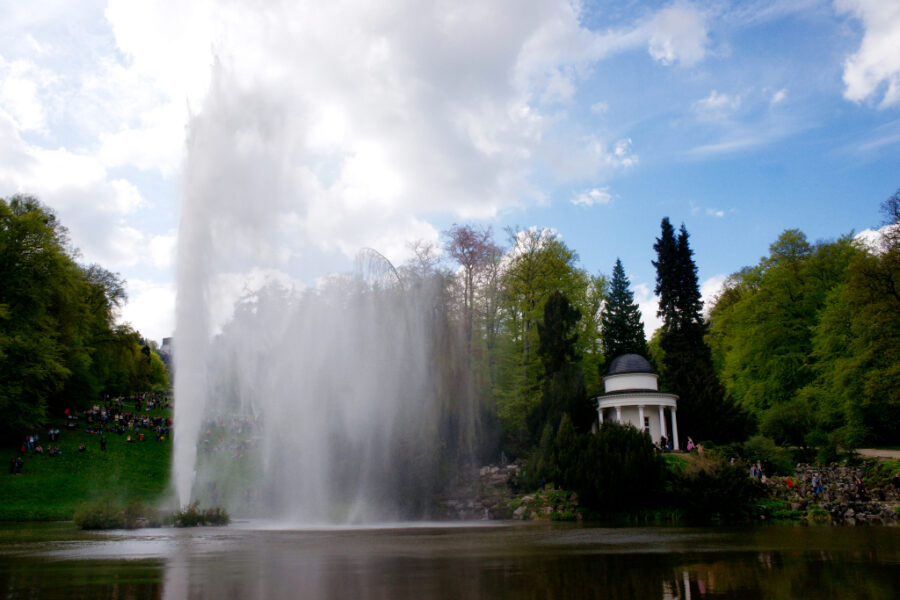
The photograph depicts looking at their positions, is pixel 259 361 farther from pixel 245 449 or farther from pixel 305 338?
pixel 245 449

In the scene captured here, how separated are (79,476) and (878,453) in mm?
46472

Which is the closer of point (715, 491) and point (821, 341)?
point (715, 491)

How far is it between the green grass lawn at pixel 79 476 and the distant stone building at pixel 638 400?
92.7 feet

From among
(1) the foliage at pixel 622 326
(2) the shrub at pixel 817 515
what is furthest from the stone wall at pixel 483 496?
(1) the foliage at pixel 622 326

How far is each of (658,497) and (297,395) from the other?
16.5 m

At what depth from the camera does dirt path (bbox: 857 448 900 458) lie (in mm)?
37097

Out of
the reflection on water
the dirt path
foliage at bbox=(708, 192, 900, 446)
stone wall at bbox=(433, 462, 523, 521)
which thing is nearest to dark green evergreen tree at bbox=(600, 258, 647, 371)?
foliage at bbox=(708, 192, 900, 446)

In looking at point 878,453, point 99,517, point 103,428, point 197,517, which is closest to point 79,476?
point 103,428

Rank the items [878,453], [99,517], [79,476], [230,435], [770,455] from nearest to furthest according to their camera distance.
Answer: [99,517]
[770,455]
[79,476]
[878,453]
[230,435]

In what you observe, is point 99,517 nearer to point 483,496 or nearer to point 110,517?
point 110,517

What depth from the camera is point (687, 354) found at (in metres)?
54.9

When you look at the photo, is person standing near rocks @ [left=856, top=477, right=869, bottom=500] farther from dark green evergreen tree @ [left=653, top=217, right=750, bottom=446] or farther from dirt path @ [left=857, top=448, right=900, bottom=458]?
dark green evergreen tree @ [left=653, top=217, right=750, bottom=446]

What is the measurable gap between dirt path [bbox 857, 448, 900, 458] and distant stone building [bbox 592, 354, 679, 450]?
424 inches

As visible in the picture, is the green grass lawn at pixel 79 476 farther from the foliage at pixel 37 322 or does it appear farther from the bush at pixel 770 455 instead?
the bush at pixel 770 455
